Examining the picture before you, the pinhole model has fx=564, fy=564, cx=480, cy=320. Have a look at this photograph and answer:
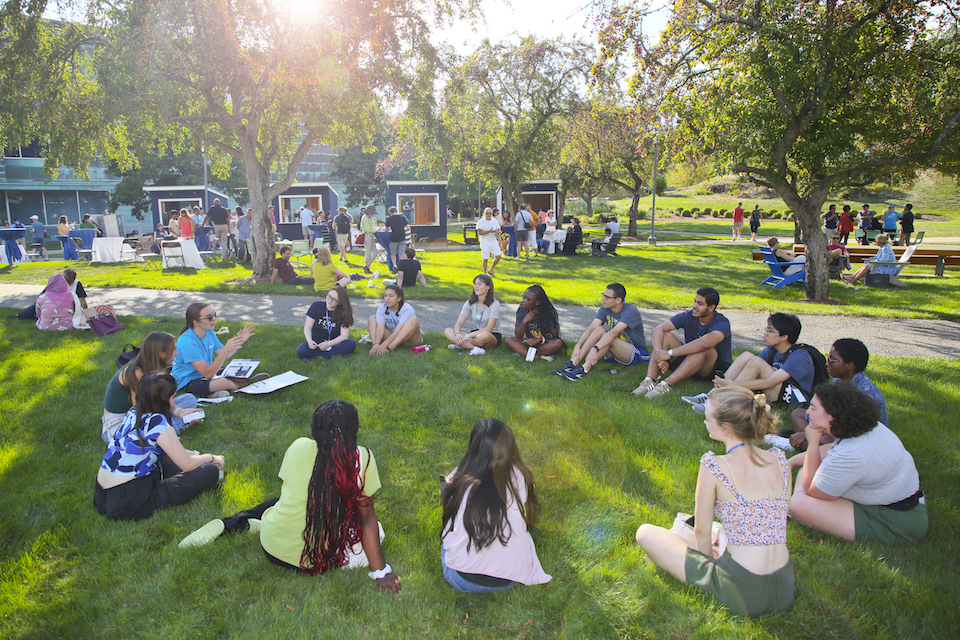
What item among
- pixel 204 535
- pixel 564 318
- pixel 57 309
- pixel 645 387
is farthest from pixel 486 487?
pixel 57 309

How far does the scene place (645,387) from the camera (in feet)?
20.6

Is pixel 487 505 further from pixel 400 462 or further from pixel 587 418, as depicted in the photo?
pixel 587 418

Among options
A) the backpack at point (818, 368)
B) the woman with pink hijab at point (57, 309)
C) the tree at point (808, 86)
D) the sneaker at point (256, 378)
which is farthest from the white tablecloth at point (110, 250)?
the backpack at point (818, 368)

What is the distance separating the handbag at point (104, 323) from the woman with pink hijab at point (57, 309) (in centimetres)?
44

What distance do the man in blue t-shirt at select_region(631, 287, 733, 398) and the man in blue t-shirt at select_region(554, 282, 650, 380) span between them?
0.45m

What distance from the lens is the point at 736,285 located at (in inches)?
551

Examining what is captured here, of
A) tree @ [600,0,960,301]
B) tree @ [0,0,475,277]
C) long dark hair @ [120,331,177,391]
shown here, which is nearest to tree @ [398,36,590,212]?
tree @ [0,0,475,277]

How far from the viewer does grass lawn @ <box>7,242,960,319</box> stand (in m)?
11.3

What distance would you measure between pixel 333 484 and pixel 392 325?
16.2 feet

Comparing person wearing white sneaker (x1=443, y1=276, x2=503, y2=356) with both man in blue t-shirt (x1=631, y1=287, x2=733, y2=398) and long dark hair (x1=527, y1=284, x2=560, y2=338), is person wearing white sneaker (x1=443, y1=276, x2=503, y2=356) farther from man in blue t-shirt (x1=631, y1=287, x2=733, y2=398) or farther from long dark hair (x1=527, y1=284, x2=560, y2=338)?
man in blue t-shirt (x1=631, y1=287, x2=733, y2=398)

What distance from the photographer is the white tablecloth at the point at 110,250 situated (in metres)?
19.7

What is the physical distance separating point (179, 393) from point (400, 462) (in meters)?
2.79

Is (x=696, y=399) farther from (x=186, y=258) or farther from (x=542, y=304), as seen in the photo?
(x=186, y=258)

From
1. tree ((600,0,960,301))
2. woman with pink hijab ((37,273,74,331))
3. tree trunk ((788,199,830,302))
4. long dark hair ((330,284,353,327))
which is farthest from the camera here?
tree trunk ((788,199,830,302))
